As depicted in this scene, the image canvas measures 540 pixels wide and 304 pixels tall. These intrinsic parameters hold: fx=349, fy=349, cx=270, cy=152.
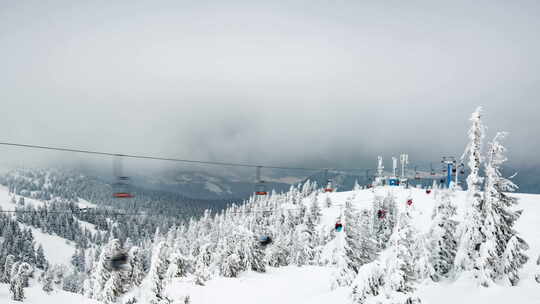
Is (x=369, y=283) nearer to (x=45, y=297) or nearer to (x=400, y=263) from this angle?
(x=400, y=263)

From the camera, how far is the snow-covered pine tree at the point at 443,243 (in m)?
31.0

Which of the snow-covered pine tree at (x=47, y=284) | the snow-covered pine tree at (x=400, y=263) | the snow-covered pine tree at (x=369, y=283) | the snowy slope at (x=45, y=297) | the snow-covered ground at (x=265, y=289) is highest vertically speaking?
the snow-covered pine tree at (x=400, y=263)

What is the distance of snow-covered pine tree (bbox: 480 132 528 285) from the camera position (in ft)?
82.2

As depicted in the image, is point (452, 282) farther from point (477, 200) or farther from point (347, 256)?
point (347, 256)

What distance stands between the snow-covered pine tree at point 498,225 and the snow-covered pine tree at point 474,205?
1.95 feet

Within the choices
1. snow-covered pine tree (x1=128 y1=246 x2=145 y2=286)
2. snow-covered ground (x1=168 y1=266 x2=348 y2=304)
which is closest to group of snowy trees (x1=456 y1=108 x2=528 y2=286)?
snow-covered ground (x1=168 y1=266 x2=348 y2=304)

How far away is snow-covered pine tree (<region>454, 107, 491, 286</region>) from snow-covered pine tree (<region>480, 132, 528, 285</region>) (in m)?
0.59

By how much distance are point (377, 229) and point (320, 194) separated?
10687cm

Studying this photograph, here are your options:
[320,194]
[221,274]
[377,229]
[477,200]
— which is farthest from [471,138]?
[320,194]

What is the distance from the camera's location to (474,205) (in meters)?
27.0

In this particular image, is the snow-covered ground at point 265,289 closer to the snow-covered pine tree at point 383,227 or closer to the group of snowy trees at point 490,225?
the group of snowy trees at point 490,225

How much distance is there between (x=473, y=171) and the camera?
26859 mm

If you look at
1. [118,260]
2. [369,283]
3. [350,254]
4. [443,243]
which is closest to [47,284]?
[118,260]

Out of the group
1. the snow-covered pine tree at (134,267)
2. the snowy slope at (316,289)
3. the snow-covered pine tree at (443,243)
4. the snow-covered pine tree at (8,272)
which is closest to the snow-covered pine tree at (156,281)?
the snowy slope at (316,289)
